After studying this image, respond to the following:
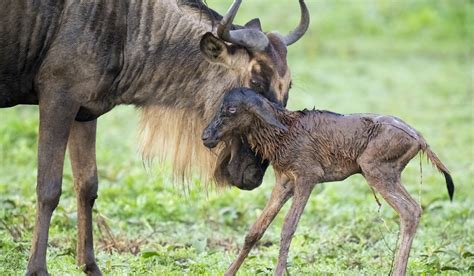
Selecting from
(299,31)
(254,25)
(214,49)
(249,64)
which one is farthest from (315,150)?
(254,25)

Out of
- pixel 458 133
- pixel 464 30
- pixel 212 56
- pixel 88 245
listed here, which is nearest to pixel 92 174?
pixel 88 245

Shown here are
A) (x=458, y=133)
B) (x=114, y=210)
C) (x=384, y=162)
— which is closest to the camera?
(x=384, y=162)

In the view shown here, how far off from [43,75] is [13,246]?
1.33 meters

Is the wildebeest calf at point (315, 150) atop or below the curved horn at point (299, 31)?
below

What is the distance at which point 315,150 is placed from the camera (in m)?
6.78

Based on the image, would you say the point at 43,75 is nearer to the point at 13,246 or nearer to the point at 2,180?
the point at 13,246

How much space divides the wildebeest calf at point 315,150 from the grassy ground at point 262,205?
0.56 metres

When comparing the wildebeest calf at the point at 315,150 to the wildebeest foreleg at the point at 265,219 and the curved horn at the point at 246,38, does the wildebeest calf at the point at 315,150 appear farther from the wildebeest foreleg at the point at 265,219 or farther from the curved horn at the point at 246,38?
the curved horn at the point at 246,38

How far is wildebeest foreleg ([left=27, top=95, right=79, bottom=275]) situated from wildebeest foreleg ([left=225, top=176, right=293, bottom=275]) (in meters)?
1.27

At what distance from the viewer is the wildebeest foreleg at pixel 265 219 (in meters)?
6.74

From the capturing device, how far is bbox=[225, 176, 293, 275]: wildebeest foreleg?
22.1 ft

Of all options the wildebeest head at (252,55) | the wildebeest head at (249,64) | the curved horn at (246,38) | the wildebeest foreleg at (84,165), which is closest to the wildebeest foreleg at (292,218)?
the wildebeest head at (249,64)

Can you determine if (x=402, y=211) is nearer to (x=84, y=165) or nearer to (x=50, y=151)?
(x=50, y=151)

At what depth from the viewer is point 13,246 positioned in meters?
7.80
